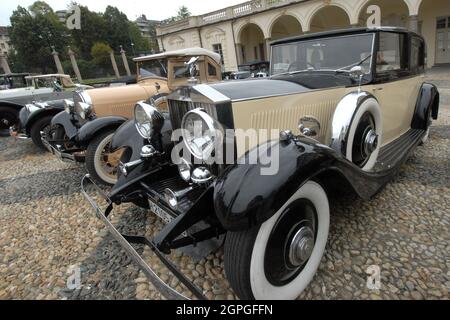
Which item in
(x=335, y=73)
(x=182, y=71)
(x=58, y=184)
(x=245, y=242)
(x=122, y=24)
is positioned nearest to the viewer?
(x=245, y=242)

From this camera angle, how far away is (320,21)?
63.7 feet

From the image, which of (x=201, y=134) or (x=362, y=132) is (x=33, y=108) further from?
(x=362, y=132)

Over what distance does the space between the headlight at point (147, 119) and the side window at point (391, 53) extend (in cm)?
229

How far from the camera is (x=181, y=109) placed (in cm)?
242

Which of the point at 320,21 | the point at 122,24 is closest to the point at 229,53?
the point at 320,21

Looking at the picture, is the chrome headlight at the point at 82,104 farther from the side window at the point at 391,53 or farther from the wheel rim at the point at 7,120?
the wheel rim at the point at 7,120

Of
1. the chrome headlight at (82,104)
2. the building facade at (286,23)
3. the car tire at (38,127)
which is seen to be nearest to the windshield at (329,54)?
the chrome headlight at (82,104)

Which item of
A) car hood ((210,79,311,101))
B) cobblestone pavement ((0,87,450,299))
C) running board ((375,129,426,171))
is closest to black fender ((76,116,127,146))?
cobblestone pavement ((0,87,450,299))

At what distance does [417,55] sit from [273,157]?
3.62 meters

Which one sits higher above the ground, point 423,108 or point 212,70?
point 212,70

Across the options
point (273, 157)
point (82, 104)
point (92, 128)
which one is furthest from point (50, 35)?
point (273, 157)

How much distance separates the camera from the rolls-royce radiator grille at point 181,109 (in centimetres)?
201

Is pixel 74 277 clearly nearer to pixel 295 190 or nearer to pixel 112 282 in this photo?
pixel 112 282
